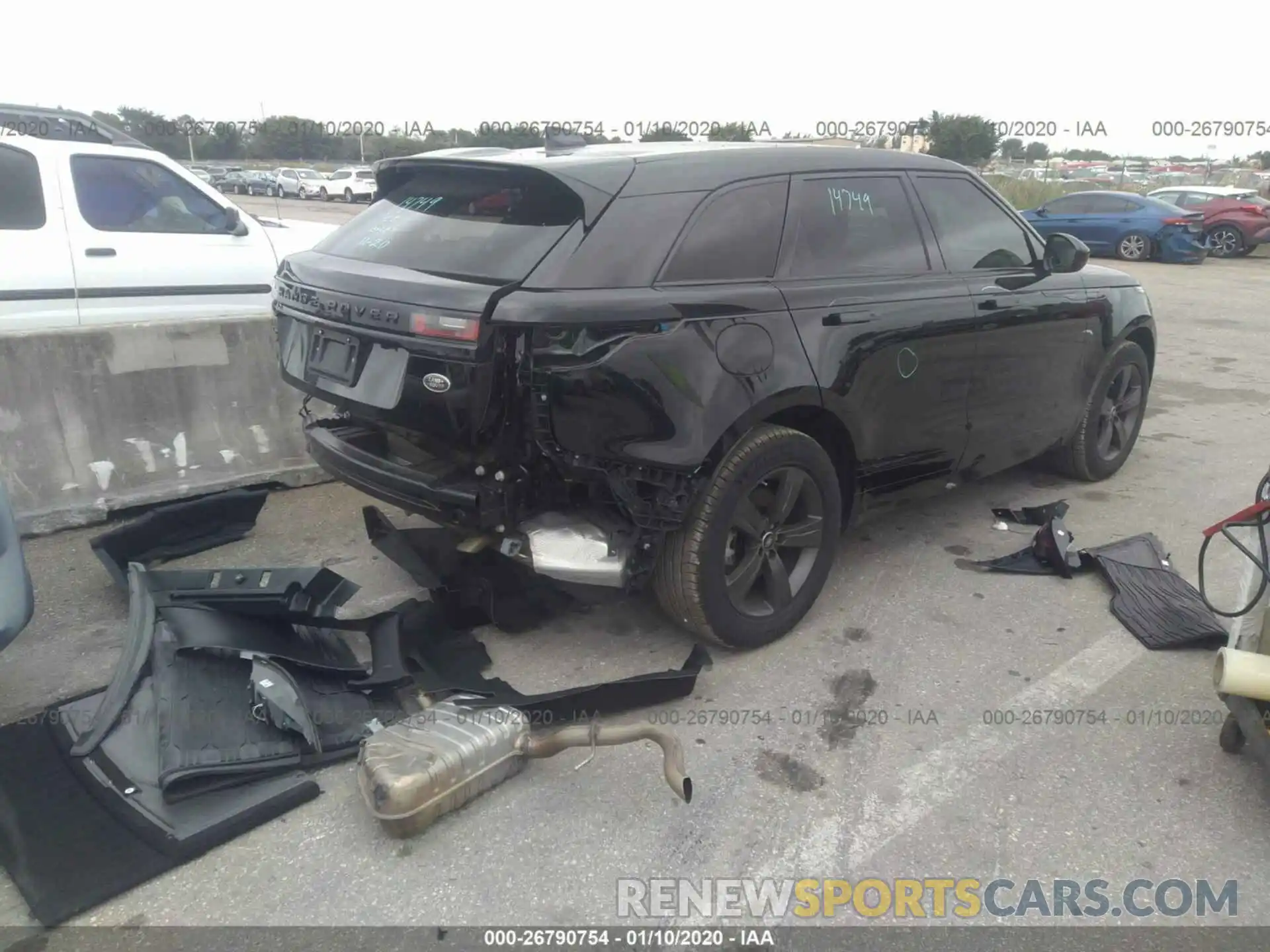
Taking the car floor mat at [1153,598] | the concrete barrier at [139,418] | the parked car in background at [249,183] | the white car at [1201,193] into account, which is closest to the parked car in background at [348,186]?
the parked car in background at [249,183]

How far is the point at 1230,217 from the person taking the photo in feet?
64.1

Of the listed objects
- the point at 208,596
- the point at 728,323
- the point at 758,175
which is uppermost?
the point at 758,175

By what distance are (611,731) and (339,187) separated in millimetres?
37621

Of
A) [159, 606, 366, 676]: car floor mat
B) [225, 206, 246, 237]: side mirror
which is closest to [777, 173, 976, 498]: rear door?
[159, 606, 366, 676]: car floor mat

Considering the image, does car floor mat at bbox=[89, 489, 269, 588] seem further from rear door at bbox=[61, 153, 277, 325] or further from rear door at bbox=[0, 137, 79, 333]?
rear door at bbox=[0, 137, 79, 333]

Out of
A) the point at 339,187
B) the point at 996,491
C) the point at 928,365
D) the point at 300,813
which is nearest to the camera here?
the point at 300,813

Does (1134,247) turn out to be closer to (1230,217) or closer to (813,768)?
(1230,217)

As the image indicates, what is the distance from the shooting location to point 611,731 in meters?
2.79

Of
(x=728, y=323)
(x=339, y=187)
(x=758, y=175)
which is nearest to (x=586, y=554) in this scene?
(x=728, y=323)

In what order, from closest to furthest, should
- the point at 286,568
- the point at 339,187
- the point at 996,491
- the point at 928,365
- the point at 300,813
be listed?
the point at 300,813 → the point at 286,568 → the point at 928,365 → the point at 996,491 → the point at 339,187

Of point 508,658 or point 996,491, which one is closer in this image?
point 508,658

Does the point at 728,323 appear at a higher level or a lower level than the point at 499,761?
higher

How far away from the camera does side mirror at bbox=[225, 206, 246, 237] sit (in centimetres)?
625

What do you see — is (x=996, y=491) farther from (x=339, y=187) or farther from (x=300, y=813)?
(x=339, y=187)
